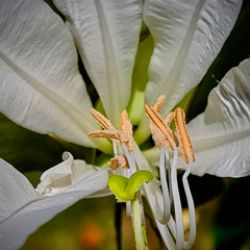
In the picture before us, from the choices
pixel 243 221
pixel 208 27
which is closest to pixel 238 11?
pixel 208 27

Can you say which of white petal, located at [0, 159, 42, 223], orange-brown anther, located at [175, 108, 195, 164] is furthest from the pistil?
white petal, located at [0, 159, 42, 223]

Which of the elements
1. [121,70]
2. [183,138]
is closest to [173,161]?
[183,138]

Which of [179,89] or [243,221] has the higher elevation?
[179,89]

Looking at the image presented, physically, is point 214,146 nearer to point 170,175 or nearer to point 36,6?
point 170,175

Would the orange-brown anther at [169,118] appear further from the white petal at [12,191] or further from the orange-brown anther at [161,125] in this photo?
the white petal at [12,191]

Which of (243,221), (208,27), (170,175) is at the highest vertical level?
(208,27)

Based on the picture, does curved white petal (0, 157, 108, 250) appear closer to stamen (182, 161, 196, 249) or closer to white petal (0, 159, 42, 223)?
white petal (0, 159, 42, 223)

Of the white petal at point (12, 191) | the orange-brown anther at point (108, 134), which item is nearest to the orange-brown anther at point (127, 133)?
the orange-brown anther at point (108, 134)
